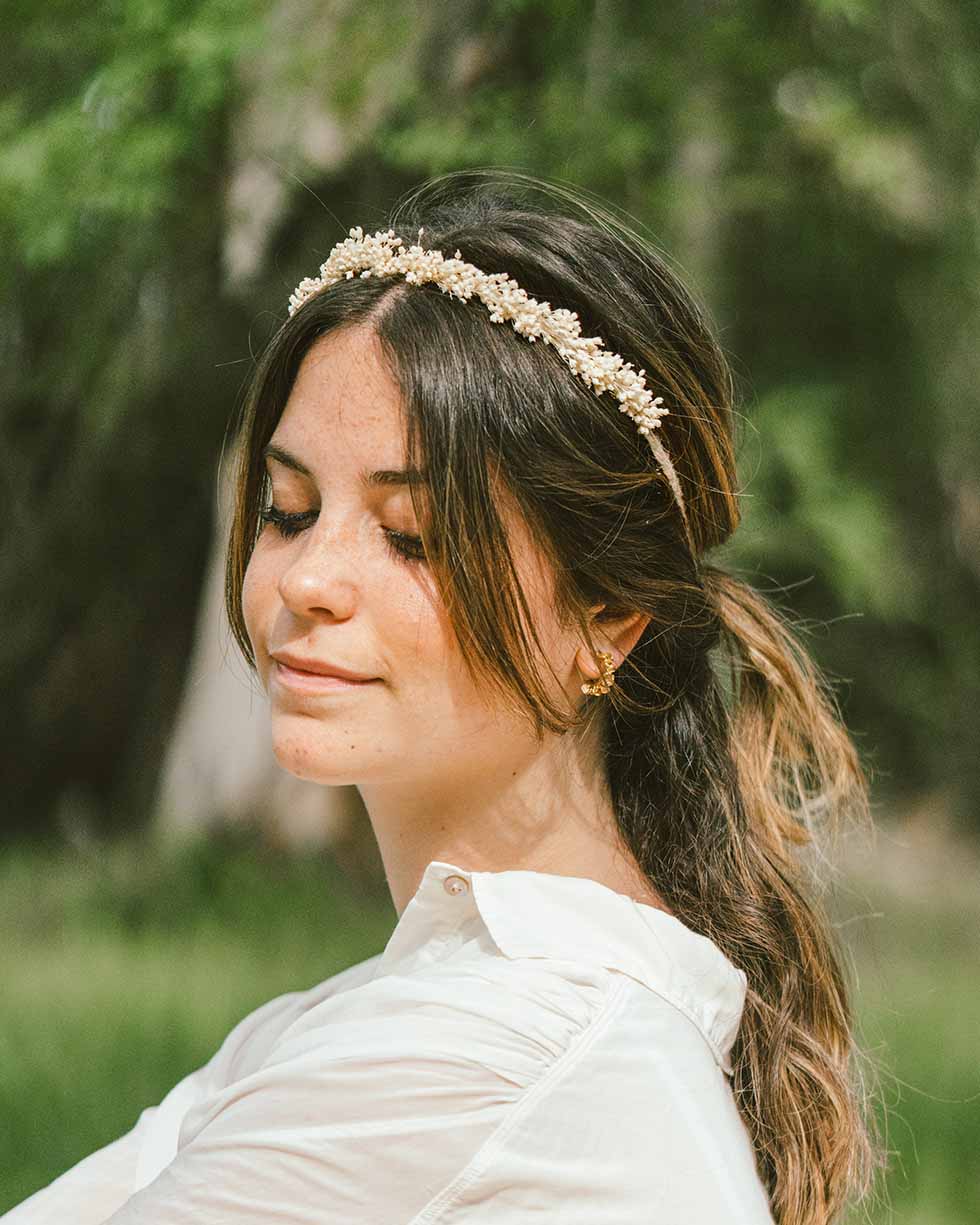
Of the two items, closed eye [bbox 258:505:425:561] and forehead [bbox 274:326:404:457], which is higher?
forehead [bbox 274:326:404:457]

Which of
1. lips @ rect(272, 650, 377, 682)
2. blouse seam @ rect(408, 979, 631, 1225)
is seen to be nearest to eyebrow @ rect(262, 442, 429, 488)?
lips @ rect(272, 650, 377, 682)

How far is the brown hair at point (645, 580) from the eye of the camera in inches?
64.8

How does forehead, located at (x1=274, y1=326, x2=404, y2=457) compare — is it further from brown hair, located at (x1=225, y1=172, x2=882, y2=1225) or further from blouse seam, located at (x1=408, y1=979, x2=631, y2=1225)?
blouse seam, located at (x1=408, y1=979, x2=631, y2=1225)

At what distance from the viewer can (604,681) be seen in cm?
181

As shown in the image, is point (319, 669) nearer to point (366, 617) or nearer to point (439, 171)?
point (366, 617)

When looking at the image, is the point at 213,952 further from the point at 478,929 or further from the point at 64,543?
the point at 478,929

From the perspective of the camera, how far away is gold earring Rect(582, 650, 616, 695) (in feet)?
5.89

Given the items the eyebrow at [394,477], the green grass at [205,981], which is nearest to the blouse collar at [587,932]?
the eyebrow at [394,477]

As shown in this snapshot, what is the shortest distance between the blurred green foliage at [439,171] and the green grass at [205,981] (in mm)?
1011

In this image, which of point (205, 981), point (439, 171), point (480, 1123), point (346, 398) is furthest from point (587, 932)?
point (205, 981)

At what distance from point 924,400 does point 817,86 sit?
1.88 meters

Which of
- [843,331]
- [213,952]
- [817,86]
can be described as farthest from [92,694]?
[817,86]

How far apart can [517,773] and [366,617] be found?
0.27 m

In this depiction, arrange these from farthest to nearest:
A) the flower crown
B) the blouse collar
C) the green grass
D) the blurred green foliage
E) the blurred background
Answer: the blurred green foliage
the blurred background
the green grass
the flower crown
the blouse collar
